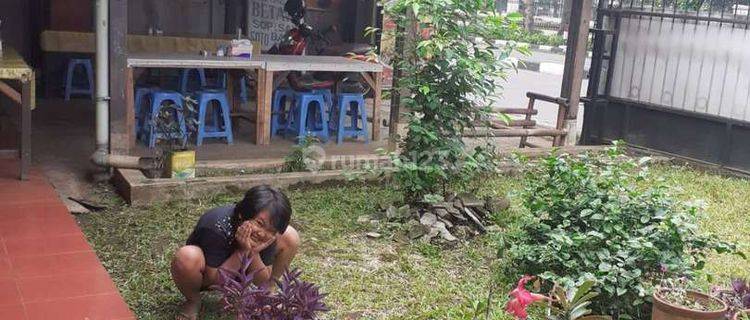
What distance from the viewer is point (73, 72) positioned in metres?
9.95

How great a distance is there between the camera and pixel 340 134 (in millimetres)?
8164

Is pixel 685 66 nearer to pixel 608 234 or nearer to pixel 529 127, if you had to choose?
pixel 529 127

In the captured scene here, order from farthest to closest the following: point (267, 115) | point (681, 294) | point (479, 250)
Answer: point (267, 115) → point (479, 250) → point (681, 294)

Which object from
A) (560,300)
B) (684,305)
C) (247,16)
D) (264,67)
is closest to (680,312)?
(684,305)

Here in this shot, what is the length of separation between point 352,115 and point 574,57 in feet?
8.38

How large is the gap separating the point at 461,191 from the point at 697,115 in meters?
4.02

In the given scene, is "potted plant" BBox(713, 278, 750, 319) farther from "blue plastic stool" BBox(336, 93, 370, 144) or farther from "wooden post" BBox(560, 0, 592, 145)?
"wooden post" BBox(560, 0, 592, 145)

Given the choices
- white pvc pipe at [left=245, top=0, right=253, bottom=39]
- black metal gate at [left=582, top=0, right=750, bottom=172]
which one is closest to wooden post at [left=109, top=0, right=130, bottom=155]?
white pvc pipe at [left=245, top=0, right=253, bottom=39]

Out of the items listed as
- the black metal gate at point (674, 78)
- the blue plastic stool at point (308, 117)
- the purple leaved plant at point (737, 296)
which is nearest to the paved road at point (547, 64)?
the black metal gate at point (674, 78)

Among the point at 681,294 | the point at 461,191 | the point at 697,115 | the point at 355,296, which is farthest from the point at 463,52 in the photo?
the point at 697,115

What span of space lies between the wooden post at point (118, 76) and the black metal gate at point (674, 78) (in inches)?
229

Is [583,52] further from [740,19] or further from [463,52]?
[463,52]

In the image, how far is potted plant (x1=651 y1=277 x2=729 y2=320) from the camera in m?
3.32

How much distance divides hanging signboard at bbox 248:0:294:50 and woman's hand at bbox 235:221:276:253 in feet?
28.9
